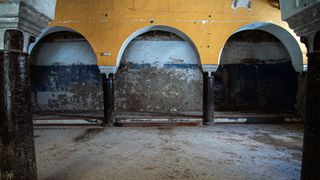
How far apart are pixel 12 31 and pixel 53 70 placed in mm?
7454

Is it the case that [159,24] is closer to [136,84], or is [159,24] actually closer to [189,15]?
[189,15]

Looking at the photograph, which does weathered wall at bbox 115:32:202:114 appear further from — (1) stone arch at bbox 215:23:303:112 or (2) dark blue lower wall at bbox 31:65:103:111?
(1) stone arch at bbox 215:23:303:112

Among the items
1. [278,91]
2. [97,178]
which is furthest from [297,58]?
[97,178]

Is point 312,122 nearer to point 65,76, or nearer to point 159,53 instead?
point 159,53

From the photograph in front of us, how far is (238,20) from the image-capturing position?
671cm

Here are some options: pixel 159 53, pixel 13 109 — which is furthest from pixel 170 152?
pixel 159 53

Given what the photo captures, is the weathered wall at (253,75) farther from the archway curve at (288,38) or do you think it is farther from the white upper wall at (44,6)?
the white upper wall at (44,6)

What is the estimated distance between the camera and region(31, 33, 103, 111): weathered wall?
9039mm

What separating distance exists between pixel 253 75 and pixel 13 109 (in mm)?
8390

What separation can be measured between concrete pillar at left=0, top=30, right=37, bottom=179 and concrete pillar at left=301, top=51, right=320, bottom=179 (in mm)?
2634

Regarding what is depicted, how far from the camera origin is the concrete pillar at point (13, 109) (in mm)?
2188

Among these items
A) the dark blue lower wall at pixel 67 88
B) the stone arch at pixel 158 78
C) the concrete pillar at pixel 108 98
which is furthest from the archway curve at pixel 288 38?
the dark blue lower wall at pixel 67 88

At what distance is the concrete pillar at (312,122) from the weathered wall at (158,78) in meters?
6.80

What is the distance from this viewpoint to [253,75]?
8.96m
